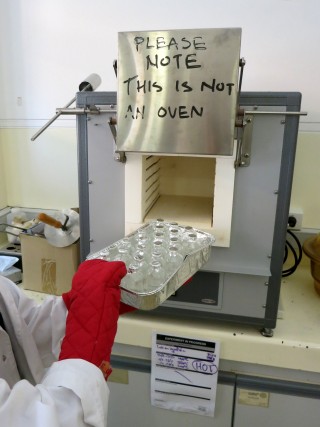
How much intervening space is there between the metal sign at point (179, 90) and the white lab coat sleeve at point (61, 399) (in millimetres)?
484

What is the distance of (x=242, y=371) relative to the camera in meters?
0.93

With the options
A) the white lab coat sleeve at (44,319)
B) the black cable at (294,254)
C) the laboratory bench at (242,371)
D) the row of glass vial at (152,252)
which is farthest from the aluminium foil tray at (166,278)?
the black cable at (294,254)

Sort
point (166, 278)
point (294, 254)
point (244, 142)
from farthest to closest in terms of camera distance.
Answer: point (294, 254)
point (244, 142)
point (166, 278)

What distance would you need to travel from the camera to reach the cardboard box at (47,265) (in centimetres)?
108

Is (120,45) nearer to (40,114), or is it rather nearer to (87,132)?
(87,132)

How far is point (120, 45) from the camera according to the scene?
0.76 meters

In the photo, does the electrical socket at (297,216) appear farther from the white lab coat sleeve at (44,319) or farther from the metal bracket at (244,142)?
the white lab coat sleeve at (44,319)

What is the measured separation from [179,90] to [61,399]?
0.61 meters

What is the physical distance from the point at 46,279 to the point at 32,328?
1.24 ft

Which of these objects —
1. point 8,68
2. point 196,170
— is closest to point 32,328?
point 196,170

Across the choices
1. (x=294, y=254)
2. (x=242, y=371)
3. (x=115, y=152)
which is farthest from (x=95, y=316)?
(x=294, y=254)

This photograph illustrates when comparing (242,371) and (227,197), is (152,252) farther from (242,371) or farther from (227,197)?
(242,371)

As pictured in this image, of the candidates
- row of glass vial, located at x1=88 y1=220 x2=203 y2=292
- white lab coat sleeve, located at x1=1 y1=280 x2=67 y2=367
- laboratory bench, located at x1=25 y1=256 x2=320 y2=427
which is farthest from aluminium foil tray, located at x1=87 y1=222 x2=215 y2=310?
laboratory bench, located at x1=25 y1=256 x2=320 y2=427

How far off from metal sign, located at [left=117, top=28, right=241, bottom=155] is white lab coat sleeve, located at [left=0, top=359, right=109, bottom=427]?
0.48 metres
